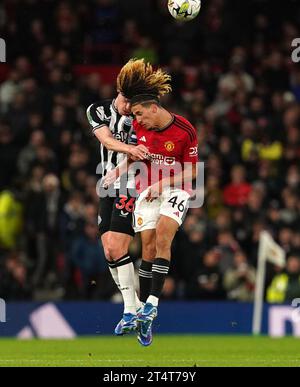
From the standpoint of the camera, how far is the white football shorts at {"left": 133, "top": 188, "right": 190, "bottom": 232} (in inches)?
535

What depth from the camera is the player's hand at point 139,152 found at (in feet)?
43.8

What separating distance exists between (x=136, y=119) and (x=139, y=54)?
1200 centimetres

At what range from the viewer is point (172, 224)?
1349 cm

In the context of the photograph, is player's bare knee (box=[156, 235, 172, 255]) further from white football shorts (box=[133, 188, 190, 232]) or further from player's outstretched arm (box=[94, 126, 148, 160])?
player's outstretched arm (box=[94, 126, 148, 160])

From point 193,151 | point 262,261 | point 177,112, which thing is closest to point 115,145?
point 193,151

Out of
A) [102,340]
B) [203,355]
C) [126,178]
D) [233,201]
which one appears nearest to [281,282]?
[233,201]

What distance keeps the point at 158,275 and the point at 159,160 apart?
1268 mm

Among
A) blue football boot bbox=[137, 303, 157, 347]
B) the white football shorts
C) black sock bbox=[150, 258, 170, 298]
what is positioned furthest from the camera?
the white football shorts

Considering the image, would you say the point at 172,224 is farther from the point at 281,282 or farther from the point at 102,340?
the point at 281,282

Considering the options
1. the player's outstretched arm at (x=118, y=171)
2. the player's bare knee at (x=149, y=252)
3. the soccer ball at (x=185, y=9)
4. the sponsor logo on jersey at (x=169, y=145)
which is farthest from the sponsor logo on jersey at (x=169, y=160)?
the soccer ball at (x=185, y=9)

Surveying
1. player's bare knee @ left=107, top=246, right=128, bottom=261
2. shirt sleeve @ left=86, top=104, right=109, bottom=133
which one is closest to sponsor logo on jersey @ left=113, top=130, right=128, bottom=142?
shirt sleeve @ left=86, top=104, right=109, bottom=133

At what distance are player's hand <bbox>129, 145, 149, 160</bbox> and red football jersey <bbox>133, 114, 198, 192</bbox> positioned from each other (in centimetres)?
23

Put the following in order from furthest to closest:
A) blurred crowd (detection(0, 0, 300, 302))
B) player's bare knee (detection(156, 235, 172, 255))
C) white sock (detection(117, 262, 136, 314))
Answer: blurred crowd (detection(0, 0, 300, 302))
white sock (detection(117, 262, 136, 314))
player's bare knee (detection(156, 235, 172, 255))

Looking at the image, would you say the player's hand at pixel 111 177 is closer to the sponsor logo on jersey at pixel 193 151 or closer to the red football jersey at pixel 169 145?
the red football jersey at pixel 169 145
